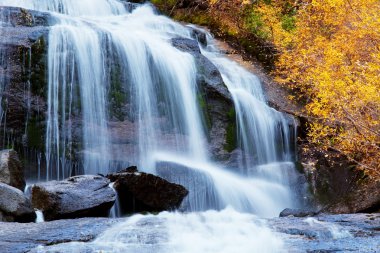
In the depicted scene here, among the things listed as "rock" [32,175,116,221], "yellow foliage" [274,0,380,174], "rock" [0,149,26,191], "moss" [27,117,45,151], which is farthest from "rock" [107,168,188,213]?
"yellow foliage" [274,0,380,174]

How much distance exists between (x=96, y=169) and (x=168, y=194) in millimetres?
1889

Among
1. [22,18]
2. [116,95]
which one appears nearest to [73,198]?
[116,95]

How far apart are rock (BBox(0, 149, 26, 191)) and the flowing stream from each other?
1041 mm

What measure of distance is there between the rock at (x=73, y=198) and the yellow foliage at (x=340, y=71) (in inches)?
178

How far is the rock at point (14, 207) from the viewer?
19.0 feet

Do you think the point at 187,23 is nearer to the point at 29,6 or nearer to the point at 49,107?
the point at 29,6

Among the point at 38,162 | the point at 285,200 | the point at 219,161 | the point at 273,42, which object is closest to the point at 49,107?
the point at 38,162

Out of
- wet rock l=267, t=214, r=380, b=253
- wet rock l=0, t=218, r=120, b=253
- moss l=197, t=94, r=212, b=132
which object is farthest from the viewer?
moss l=197, t=94, r=212, b=132

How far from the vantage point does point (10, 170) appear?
703 cm

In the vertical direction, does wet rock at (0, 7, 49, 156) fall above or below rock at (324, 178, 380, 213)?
above

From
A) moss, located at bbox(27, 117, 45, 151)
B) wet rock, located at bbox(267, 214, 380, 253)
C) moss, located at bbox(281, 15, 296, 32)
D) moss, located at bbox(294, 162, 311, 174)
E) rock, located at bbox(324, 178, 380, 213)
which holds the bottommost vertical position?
rock, located at bbox(324, 178, 380, 213)

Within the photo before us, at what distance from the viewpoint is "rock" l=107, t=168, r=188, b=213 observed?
23.9 ft

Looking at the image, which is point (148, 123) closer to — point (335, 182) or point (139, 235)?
point (335, 182)

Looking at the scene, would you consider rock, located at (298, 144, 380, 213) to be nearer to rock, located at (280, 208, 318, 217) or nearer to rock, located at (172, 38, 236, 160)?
rock, located at (280, 208, 318, 217)
